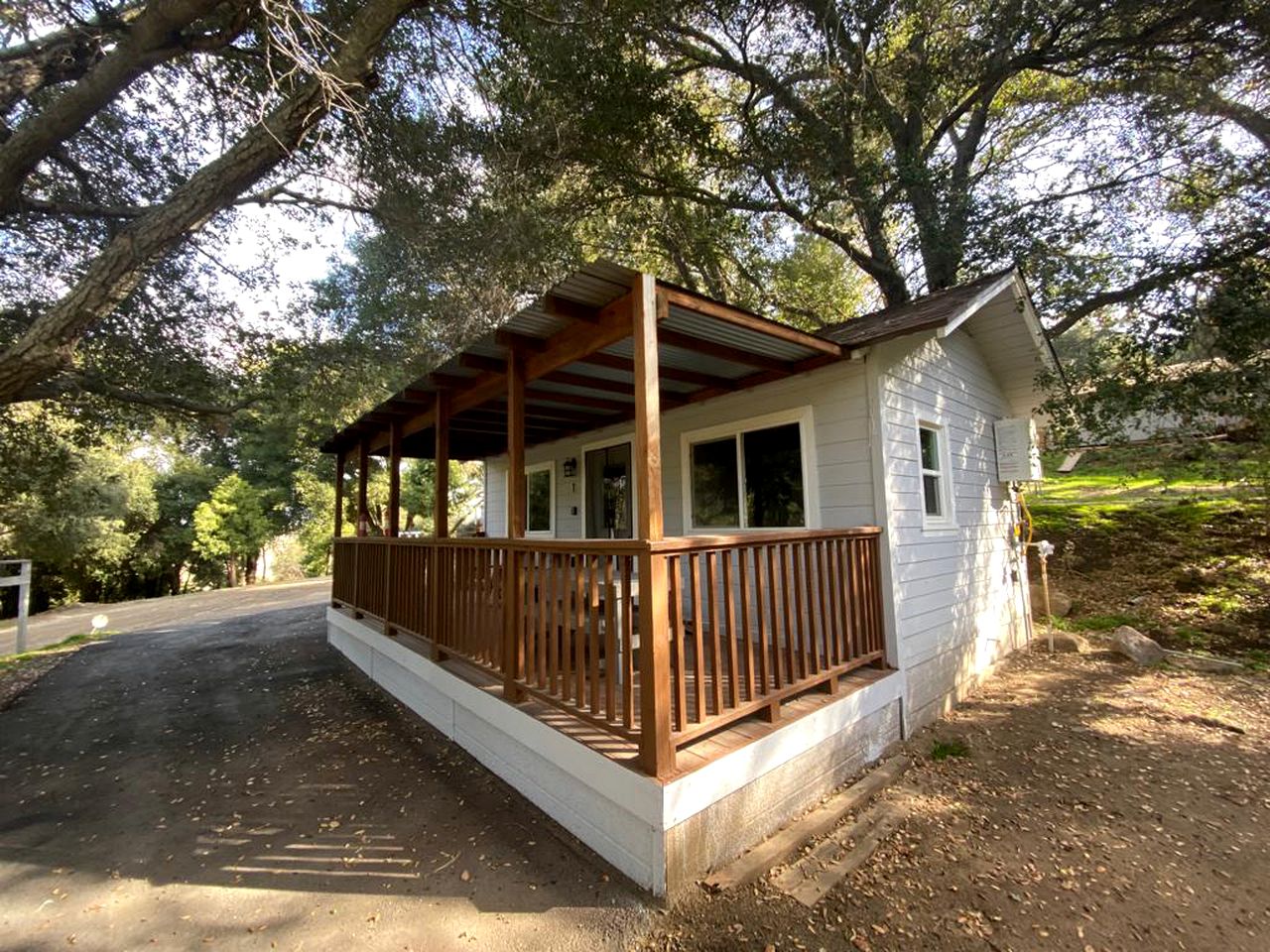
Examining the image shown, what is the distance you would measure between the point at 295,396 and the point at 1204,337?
12840 millimetres

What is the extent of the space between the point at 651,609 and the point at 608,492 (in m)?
5.31

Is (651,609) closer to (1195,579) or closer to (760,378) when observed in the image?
(760,378)

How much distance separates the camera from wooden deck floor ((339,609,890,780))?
2689 millimetres

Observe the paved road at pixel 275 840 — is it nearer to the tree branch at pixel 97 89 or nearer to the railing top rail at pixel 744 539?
the railing top rail at pixel 744 539

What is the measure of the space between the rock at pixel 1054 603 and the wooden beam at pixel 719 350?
6657mm

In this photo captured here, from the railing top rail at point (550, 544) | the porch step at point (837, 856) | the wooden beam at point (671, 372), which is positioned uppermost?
the wooden beam at point (671, 372)

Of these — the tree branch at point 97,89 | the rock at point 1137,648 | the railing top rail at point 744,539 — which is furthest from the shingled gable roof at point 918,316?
the tree branch at point 97,89

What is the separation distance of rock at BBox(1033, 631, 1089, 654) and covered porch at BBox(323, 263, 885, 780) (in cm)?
443

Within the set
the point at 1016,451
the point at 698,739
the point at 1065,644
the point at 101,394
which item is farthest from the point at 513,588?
the point at 1065,644

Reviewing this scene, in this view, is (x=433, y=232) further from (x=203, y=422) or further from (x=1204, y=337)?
(x=1204, y=337)

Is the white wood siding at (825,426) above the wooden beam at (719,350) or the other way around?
the other way around

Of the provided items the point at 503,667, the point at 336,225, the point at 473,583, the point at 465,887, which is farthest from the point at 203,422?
the point at 465,887

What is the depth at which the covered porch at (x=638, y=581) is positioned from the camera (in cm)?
267

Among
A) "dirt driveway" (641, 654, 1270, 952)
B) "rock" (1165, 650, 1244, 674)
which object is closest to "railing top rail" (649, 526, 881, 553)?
"dirt driveway" (641, 654, 1270, 952)
